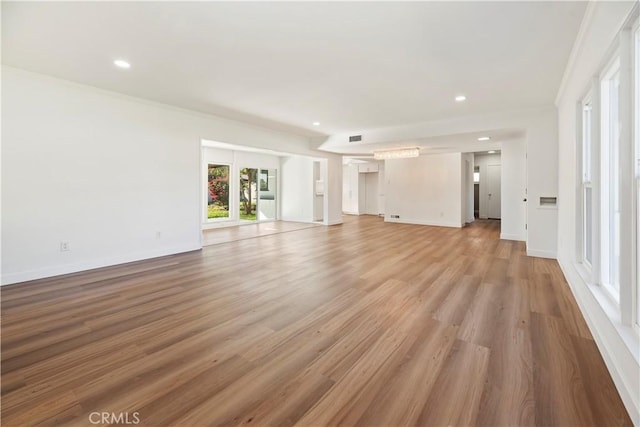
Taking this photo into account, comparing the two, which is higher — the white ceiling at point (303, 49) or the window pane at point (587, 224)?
the white ceiling at point (303, 49)

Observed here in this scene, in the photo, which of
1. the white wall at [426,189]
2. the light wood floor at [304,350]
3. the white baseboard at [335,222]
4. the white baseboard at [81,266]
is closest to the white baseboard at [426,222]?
the white wall at [426,189]

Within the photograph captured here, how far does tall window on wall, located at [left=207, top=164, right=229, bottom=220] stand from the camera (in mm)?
9125

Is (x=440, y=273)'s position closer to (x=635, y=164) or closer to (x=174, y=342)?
(x=635, y=164)

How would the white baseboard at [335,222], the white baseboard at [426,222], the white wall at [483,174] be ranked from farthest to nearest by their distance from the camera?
the white wall at [483,174] < the white baseboard at [335,222] < the white baseboard at [426,222]

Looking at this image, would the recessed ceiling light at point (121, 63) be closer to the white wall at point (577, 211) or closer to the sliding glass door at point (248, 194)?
the white wall at point (577, 211)

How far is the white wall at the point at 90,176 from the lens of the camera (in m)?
3.54

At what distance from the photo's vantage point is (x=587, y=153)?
3.09m

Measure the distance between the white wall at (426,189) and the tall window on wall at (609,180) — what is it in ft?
22.2

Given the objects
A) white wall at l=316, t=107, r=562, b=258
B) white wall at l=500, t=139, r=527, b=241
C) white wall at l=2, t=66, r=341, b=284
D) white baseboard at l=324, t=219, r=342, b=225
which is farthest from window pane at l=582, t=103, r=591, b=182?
white baseboard at l=324, t=219, r=342, b=225

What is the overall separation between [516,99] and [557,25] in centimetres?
229

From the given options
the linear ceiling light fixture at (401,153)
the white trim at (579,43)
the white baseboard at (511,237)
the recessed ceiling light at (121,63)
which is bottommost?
the white baseboard at (511,237)

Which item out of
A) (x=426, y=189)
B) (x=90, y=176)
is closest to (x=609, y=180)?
(x=90, y=176)

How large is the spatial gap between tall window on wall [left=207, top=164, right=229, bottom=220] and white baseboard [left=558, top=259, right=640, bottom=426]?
29.3 feet

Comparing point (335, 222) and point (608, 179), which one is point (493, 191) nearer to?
point (335, 222)
